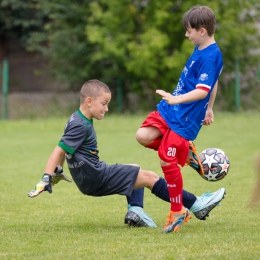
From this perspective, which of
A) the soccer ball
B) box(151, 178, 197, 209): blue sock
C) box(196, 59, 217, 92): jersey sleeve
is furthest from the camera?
the soccer ball

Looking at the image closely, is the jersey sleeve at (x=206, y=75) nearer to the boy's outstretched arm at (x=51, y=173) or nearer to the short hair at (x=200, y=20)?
the short hair at (x=200, y=20)

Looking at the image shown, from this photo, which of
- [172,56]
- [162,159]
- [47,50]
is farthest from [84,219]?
[47,50]

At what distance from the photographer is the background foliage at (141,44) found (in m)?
20.7

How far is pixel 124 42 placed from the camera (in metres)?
21.0

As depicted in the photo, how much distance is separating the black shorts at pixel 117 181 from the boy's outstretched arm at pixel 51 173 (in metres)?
0.30

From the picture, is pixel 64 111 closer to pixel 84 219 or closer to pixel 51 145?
pixel 51 145

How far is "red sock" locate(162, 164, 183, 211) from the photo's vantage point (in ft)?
18.1

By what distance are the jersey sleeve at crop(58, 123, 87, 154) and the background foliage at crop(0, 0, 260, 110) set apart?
1490 cm

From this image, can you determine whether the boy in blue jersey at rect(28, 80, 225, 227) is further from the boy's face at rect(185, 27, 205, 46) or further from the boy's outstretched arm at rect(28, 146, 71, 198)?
the boy's face at rect(185, 27, 205, 46)

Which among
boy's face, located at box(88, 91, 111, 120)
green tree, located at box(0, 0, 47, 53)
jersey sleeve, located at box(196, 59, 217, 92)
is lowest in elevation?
boy's face, located at box(88, 91, 111, 120)

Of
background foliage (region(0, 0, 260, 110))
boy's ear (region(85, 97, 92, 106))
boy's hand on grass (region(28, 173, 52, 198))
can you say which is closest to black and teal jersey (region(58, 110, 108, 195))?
boy's ear (region(85, 97, 92, 106))

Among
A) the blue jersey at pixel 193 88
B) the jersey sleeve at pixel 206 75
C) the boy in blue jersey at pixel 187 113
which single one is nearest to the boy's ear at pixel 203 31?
the boy in blue jersey at pixel 187 113

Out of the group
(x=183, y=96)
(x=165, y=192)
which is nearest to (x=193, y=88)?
(x=183, y=96)

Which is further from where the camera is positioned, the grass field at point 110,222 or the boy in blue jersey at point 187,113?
the boy in blue jersey at point 187,113
